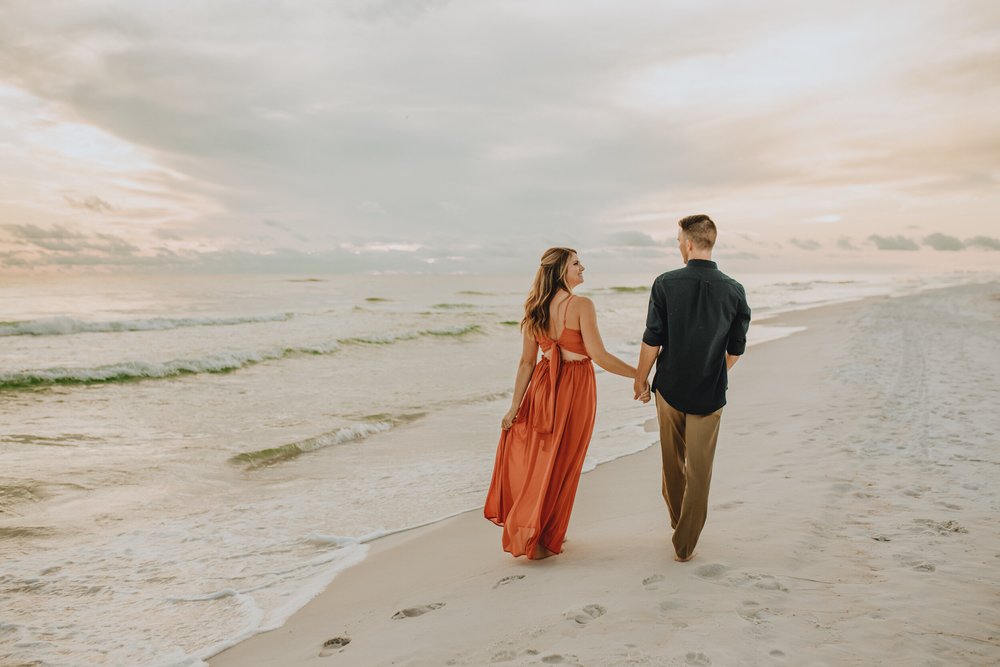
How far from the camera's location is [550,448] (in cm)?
428

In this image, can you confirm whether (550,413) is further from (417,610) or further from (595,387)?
(417,610)

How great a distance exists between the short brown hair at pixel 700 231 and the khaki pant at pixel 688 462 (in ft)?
3.26

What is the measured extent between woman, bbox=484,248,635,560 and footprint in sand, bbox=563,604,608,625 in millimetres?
789

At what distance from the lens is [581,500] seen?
6.18m

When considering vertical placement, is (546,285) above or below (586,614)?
above

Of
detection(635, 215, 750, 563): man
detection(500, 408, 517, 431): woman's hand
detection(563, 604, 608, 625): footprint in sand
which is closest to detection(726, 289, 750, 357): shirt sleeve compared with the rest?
detection(635, 215, 750, 563): man

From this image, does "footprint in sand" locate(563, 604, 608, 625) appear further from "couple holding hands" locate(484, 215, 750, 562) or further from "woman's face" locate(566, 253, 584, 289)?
"woman's face" locate(566, 253, 584, 289)

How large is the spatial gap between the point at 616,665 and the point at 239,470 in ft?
22.3

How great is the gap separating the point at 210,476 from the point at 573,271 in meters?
6.19

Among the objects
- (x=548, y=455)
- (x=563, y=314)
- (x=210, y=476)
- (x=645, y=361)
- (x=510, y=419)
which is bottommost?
(x=210, y=476)

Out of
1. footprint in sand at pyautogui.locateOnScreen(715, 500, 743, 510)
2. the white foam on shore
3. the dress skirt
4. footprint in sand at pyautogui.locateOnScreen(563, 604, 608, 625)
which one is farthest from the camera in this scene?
the white foam on shore

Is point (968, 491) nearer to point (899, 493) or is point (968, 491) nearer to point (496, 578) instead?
point (899, 493)

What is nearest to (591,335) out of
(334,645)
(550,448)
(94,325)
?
(550,448)

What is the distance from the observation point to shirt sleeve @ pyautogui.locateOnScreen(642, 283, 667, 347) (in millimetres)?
3830
